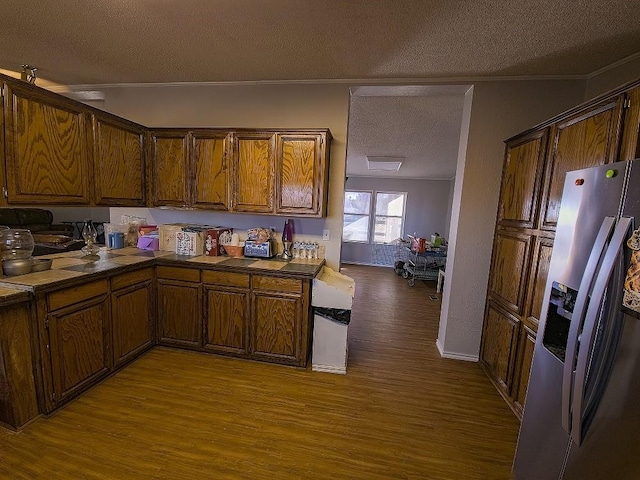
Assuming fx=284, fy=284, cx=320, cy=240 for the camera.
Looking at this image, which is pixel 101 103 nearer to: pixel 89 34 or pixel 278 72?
pixel 89 34

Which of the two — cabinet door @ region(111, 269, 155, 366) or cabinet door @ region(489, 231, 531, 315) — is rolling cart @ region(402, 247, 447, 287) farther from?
cabinet door @ region(111, 269, 155, 366)

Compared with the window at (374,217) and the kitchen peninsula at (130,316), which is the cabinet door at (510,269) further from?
the window at (374,217)

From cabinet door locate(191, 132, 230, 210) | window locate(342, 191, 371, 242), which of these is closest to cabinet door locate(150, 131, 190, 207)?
cabinet door locate(191, 132, 230, 210)

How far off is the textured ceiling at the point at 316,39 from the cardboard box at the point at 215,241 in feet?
5.11

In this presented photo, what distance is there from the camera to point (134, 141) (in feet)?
9.13

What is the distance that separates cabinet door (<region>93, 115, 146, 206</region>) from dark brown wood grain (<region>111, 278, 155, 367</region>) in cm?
84

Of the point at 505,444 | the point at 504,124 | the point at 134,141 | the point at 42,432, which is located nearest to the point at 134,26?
the point at 134,141

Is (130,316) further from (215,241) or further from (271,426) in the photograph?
(271,426)

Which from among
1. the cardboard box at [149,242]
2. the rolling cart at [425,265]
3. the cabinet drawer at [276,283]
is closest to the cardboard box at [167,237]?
the cardboard box at [149,242]

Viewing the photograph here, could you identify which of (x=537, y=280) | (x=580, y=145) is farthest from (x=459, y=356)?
(x=580, y=145)

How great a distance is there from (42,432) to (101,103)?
3.42 meters

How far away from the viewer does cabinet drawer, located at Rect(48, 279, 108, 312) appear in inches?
73.2

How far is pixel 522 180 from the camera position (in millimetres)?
2271

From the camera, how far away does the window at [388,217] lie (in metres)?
7.57
